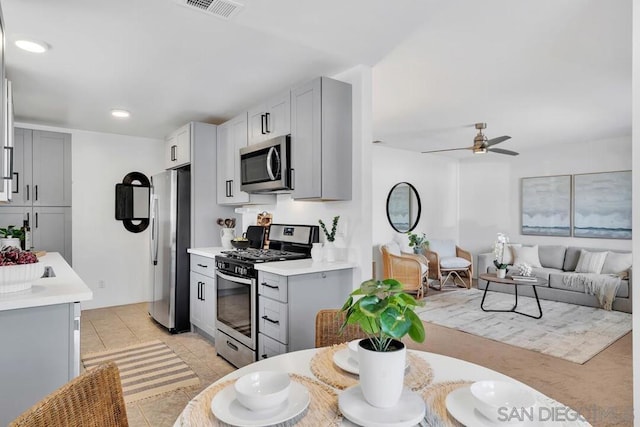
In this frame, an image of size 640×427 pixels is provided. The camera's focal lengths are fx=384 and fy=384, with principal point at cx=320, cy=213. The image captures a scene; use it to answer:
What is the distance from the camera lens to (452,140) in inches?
234

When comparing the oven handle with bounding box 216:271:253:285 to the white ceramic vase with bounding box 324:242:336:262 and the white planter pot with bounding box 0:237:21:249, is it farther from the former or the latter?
the white planter pot with bounding box 0:237:21:249

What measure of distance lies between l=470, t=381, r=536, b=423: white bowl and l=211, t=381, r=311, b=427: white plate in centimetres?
45

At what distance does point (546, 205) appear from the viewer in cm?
651

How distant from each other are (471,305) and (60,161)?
564 cm

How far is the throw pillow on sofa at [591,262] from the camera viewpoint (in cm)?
550

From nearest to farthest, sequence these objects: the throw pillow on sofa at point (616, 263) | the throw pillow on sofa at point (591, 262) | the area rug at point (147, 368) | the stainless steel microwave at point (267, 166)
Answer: the area rug at point (147, 368)
the stainless steel microwave at point (267, 166)
the throw pillow on sofa at point (616, 263)
the throw pillow on sofa at point (591, 262)

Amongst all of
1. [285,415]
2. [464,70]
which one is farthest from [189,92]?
[285,415]

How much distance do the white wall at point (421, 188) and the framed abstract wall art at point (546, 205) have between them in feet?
4.36

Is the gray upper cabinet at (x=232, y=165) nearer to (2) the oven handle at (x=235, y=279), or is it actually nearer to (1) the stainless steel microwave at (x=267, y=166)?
(1) the stainless steel microwave at (x=267, y=166)

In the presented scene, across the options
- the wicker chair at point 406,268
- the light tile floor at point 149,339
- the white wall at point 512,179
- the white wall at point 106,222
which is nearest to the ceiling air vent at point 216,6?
the light tile floor at point 149,339

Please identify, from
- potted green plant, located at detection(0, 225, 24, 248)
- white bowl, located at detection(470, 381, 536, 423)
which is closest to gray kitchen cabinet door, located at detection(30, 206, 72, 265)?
potted green plant, located at detection(0, 225, 24, 248)

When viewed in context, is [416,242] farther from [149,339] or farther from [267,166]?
[149,339]

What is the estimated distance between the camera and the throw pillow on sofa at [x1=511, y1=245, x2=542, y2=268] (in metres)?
6.18

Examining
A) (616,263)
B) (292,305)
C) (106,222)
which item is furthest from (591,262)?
(106,222)
